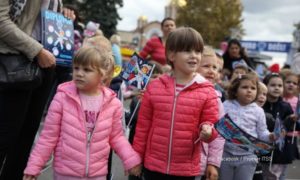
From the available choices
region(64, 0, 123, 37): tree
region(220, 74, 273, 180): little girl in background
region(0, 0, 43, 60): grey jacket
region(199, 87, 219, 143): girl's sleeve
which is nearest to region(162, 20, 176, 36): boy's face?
region(220, 74, 273, 180): little girl in background

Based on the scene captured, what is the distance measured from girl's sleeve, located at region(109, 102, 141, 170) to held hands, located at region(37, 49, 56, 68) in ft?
1.80

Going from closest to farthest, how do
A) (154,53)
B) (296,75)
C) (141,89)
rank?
(141,89) → (296,75) → (154,53)

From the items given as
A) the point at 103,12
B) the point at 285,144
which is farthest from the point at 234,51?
the point at 103,12

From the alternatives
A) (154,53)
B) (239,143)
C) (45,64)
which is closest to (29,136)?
(45,64)

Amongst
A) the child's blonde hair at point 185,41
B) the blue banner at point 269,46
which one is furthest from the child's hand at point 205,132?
the blue banner at point 269,46

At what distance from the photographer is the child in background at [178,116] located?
2.75 meters

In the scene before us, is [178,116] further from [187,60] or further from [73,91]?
[73,91]

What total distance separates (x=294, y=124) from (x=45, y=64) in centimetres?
232

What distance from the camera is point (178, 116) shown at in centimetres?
273

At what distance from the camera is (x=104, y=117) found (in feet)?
9.23

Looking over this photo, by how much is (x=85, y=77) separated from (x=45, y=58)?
14.0 inches

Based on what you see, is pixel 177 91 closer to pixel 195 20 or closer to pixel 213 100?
pixel 213 100

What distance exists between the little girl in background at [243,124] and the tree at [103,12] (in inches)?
1189

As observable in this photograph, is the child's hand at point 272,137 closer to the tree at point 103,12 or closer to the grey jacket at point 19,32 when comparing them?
the grey jacket at point 19,32
